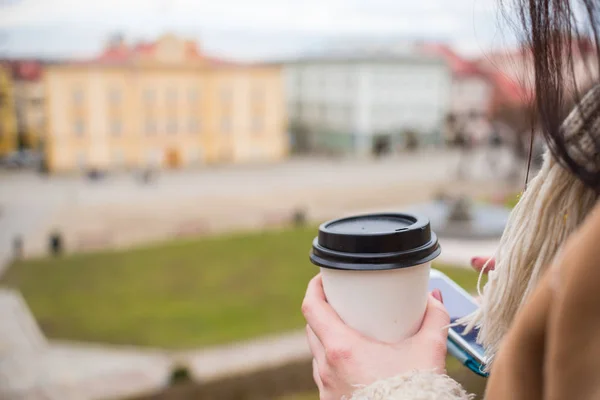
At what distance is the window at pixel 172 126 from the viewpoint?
20344 mm

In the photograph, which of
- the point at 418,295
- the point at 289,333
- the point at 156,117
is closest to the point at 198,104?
the point at 156,117

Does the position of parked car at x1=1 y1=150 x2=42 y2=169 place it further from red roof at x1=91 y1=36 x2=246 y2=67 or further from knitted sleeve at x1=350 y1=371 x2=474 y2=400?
knitted sleeve at x1=350 y1=371 x2=474 y2=400

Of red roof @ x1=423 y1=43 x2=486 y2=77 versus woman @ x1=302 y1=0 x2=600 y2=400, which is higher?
woman @ x1=302 y1=0 x2=600 y2=400

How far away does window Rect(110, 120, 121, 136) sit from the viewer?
19562 millimetres

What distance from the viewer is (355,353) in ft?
1.99

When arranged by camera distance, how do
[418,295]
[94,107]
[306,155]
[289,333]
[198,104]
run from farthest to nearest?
[306,155], [198,104], [94,107], [289,333], [418,295]

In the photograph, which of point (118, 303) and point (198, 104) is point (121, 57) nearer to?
point (198, 104)

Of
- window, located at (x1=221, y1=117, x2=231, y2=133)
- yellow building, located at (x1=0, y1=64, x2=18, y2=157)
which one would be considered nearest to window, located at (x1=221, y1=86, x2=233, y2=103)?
window, located at (x1=221, y1=117, x2=231, y2=133)


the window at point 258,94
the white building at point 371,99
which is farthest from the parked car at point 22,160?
the white building at point 371,99

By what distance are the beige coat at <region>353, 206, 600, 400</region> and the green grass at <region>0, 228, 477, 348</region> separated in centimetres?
522

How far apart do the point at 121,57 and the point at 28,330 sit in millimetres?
15077

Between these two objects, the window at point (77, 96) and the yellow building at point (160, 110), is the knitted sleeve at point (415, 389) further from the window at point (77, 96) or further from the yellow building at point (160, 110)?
the window at point (77, 96)

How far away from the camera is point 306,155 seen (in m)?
24.1

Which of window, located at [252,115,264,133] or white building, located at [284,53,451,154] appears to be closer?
window, located at [252,115,264,133]
